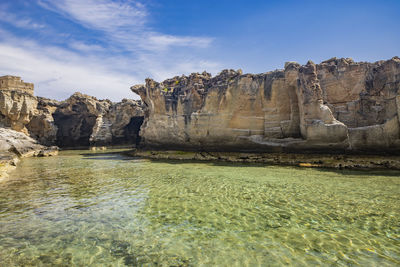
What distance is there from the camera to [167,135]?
846 inches

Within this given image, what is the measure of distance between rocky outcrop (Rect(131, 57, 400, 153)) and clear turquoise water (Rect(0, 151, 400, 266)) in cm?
563

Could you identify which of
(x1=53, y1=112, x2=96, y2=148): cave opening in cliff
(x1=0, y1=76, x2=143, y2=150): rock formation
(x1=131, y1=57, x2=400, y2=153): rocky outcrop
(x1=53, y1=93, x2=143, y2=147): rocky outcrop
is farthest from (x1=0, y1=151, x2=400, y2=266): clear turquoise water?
(x1=53, y1=112, x2=96, y2=148): cave opening in cliff

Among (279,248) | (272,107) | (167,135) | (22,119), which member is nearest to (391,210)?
(279,248)

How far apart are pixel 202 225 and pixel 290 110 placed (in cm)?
1366

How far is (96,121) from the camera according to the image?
3697 cm

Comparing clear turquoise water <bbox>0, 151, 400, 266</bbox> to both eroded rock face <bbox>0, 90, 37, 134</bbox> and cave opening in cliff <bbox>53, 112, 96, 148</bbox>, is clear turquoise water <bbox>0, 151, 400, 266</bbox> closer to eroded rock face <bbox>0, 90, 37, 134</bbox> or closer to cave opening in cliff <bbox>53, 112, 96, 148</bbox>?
eroded rock face <bbox>0, 90, 37, 134</bbox>

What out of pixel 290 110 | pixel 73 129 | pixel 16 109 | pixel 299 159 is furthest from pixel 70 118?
pixel 299 159

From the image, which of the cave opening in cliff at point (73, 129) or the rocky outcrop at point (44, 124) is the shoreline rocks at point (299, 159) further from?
the cave opening in cliff at point (73, 129)

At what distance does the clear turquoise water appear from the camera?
3629mm

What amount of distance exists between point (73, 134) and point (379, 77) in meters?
43.7

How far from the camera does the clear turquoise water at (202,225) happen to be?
3.63 m

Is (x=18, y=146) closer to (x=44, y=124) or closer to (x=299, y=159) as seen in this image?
(x=44, y=124)

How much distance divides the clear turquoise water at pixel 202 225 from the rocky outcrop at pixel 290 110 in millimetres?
5629

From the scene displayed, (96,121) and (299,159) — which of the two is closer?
(299,159)
